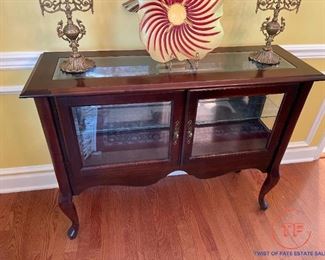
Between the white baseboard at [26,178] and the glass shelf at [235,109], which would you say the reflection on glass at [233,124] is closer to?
the glass shelf at [235,109]

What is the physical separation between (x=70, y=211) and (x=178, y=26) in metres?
0.87

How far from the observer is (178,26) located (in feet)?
2.94

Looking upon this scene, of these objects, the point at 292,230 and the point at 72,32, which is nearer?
the point at 72,32

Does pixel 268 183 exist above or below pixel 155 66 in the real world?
below

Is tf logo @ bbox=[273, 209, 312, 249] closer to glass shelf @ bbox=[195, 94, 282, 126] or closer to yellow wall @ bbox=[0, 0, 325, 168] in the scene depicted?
glass shelf @ bbox=[195, 94, 282, 126]

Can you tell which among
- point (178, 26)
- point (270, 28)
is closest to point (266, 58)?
point (270, 28)

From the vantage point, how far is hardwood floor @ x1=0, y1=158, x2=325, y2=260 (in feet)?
4.03

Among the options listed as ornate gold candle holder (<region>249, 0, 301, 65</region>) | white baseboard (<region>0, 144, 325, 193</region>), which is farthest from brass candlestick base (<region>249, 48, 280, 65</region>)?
white baseboard (<region>0, 144, 325, 193</region>)

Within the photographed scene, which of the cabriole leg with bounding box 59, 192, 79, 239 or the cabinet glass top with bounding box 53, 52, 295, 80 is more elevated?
the cabinet glass top with bounding box 53, 52, 295, 80

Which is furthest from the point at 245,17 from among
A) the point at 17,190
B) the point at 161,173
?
the point at 17,190

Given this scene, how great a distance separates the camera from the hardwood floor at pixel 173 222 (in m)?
1.23

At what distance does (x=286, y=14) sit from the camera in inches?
47.1

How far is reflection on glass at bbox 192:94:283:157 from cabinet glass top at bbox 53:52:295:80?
13 centimetres

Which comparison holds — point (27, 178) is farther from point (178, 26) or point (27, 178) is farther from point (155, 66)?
point (178, 26)
